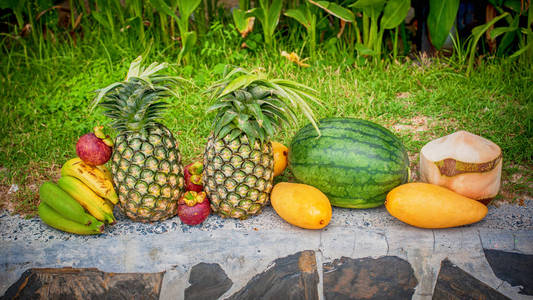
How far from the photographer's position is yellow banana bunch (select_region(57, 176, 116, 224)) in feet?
8.50

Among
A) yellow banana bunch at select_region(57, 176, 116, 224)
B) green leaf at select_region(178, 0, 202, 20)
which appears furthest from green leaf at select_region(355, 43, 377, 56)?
yellow banana bunch at select_region(57, 176, 116, 224)

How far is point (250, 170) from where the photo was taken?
8.00ft

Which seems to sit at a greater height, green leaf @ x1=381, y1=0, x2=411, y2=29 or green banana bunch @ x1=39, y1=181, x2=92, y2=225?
green leaf @ x1=381, y1=0, x2=411, y2=29

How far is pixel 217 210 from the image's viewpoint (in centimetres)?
265

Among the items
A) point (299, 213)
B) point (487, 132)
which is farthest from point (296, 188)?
point (487, 132)

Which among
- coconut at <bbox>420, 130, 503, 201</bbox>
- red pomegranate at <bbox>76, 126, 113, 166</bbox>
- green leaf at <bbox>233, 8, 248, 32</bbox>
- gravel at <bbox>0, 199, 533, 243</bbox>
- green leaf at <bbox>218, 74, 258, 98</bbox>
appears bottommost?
gravel at <bbox>0, 199, 533, 243</bbox>

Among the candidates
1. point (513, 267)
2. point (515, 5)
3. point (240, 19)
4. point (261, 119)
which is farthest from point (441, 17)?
point (261, 119)

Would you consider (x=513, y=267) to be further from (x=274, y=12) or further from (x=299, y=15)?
(x=274, y=12)

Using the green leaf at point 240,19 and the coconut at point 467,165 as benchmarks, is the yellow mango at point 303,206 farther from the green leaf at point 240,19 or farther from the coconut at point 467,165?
the green leaf at point 240,19

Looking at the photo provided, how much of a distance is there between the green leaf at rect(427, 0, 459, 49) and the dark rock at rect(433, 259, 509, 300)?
2.72 metres

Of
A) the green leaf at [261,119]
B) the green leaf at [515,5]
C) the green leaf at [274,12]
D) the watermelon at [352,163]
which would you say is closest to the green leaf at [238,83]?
the green leaf at [261,119]

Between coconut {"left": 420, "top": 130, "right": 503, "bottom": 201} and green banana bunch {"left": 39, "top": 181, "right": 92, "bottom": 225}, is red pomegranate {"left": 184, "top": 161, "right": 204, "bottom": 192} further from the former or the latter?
coconut {"left": 420, "top": 130, "right": 503, "bottom": 201}

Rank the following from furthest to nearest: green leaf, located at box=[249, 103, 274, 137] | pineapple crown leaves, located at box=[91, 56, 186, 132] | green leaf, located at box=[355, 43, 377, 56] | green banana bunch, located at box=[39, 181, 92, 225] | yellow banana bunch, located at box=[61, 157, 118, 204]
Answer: green leaf, located at box=[355, 43, 377, 56]
yellow banana bunch, located at box=[61, 157, 118, 204]
green banana bunch, located at box=[39, 181, 92, 225]
pineapple crown leaves, located at box=[91, 56, 186, 132]
green leaf, located at box=[249, 103, 274, 137]

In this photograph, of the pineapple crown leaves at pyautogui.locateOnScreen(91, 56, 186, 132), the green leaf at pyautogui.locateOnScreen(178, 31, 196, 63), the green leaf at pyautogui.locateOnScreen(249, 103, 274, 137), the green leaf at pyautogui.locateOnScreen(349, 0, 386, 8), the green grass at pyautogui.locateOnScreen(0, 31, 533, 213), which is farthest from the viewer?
the green leaf at pyautogui.locateOnScreen(178, 31, 196, 63)
